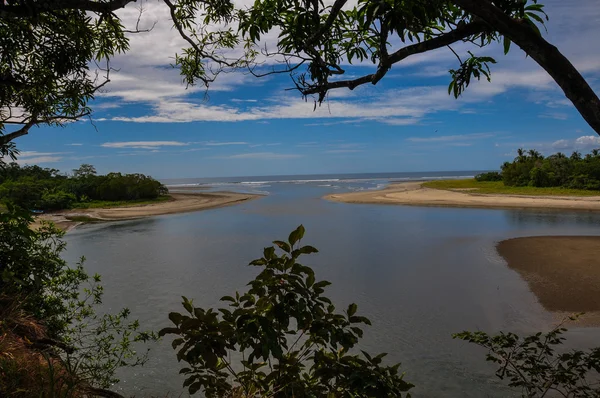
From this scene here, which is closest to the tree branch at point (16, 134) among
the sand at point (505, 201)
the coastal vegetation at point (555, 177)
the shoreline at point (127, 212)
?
the shoreline at point (127, 212)

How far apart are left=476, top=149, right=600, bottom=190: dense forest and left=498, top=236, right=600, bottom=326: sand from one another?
1149 inches

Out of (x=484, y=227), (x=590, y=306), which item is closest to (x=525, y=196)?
(x=484, y=227)

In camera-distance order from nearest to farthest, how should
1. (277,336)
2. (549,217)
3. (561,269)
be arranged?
(277,336) → (561,269) → (549,217)

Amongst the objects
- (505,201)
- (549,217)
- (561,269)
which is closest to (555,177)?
(505,201)

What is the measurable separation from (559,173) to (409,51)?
52706 millimetres

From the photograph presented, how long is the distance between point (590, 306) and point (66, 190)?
4591cm

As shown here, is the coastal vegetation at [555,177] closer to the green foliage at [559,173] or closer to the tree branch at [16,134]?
the green foliage at [559,173]

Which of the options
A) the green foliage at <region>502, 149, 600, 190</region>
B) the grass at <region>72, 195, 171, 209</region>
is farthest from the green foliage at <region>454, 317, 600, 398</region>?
the green foliage at <region>502, 149, 600, 190</region>

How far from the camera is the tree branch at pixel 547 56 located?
234 cm

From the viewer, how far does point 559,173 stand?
4634cm

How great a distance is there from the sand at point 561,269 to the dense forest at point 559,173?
29.2m

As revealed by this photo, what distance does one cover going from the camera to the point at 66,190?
138 feet

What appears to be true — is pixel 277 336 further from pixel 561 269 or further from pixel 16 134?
pixel 561 269

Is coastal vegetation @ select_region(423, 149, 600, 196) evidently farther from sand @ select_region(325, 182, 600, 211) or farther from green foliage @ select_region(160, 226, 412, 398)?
green foliage @ select_region(160, 226, 412, 398)
